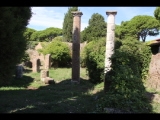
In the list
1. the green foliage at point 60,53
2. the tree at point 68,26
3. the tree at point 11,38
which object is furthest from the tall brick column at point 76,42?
the tree at point 68,26

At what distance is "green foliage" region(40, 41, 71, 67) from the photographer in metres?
22.6

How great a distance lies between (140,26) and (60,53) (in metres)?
16.1

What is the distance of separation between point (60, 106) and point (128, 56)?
11.9ft

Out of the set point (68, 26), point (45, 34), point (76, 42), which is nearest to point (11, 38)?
point (76, 42)

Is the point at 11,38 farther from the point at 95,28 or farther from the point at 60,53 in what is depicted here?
the point at 95,28

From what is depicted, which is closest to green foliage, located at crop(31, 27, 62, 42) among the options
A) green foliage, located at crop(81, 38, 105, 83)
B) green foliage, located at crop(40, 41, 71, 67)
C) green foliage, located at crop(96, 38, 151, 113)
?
green foliage, located at crop(40, 41, 71, 67)

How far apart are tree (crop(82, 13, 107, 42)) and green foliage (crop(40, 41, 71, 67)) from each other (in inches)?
314

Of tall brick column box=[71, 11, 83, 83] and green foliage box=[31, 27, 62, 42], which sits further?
green foliage box=[31, 27, 62, 42]

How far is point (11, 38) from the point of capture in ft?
A: 15.6

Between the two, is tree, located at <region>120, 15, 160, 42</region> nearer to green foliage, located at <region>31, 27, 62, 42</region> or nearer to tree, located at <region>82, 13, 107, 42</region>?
tree, located at <region>82, 13, 107, 42</region>

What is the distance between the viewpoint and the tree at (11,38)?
4.45 meters

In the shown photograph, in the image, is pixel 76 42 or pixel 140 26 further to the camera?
pixel 140 26
